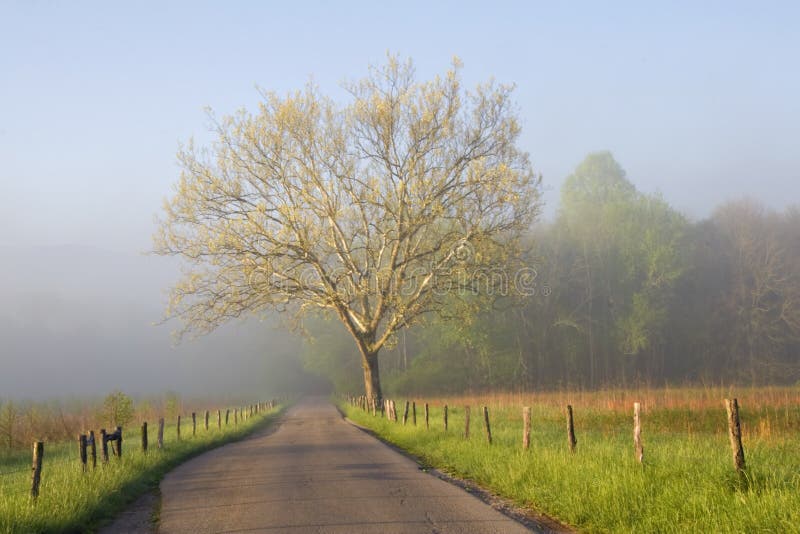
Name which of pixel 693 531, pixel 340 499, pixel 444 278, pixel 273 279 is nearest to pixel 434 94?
pixel 444 278

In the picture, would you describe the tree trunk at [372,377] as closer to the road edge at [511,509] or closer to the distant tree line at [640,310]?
the distant tree line at [640,310]

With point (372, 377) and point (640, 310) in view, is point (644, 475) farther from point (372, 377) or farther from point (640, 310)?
point (640, 310)

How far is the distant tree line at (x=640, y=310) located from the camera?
5222cm

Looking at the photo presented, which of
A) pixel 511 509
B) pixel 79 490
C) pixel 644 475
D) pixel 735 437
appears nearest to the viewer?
pixel 735 437

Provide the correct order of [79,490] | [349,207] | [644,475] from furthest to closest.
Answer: [349,207]
[79,490]
[644,475]

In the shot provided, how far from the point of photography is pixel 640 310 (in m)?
52.0

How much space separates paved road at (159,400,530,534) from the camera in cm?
814

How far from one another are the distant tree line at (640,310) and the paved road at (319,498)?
35738mm

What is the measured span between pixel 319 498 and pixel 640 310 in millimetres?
47012

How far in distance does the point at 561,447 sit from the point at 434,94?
1988cm

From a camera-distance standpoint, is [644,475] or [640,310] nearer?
[644,475]

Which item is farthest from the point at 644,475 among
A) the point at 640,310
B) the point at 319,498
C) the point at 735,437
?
the point at 640,310

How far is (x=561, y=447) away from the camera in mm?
12859

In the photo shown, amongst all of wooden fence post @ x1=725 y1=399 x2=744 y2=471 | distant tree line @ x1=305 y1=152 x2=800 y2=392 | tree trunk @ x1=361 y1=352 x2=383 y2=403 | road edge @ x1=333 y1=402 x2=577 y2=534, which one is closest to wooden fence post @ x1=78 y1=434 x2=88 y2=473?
road edge @ x1=333 y1=402 x2=577 y2=534
